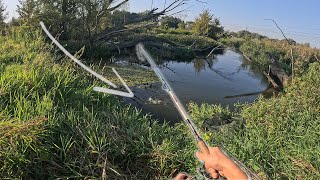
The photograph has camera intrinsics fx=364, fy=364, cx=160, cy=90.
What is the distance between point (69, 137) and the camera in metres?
4.54

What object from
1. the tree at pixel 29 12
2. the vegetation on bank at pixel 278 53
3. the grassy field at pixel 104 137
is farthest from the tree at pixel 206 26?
the grassy field at pixel 104 137

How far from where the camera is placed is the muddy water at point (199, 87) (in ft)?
30.4

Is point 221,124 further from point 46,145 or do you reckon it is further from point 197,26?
point 197,26

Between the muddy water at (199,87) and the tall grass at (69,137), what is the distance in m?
3.11

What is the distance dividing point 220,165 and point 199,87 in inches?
406

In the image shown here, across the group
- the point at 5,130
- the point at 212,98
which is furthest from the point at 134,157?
the point at 212,98

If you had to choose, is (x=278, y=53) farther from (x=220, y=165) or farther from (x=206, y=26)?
(x=220, y=165)

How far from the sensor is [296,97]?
6547 millimetres

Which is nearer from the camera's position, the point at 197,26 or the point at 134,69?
the point at 134,69

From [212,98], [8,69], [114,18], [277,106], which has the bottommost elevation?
[212,98]

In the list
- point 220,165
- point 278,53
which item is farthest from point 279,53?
point 220,165

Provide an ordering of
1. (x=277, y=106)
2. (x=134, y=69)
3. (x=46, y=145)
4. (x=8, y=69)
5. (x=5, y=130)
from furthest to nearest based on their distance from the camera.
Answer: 1. (x=134, y=69)
2. (x=277, y=106)
3. (x=8, y=69)
4. (x=46, y=145)
5. (x=5, y=130)

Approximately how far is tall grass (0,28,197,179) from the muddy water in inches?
122

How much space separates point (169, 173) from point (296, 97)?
3.16 metres
